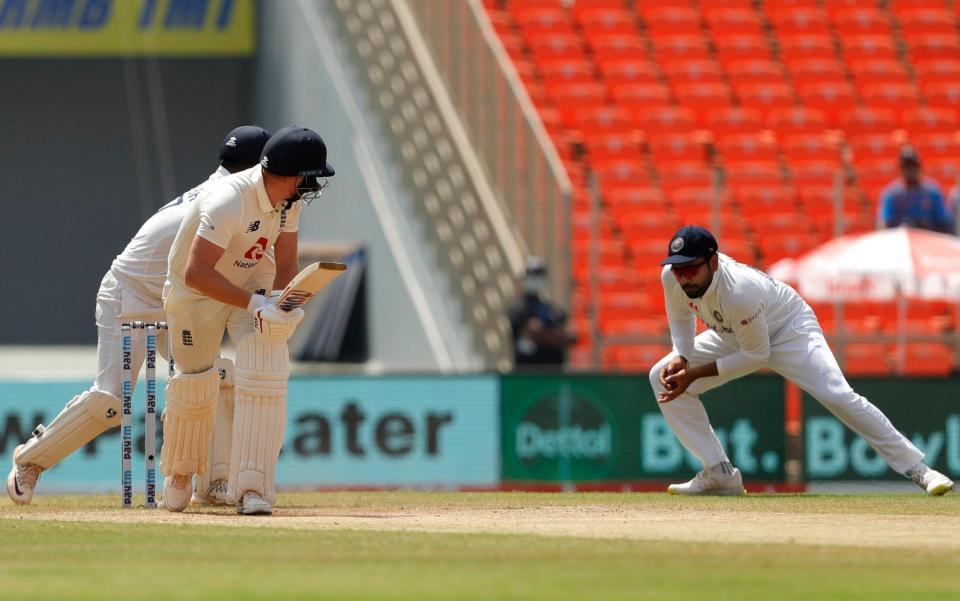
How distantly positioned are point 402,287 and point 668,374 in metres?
8.30

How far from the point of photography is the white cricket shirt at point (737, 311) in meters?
9.59

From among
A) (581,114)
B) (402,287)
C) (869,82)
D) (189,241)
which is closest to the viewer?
(189,241)

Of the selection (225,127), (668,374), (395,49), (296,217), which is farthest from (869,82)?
(296,217)

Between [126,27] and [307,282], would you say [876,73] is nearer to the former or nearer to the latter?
[126,27]

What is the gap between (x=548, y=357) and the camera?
15711 mm

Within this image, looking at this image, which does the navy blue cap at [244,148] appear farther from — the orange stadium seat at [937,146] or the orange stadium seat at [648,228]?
the orange stadium seat at [937,146]

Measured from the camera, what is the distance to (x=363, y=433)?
49.0 feet

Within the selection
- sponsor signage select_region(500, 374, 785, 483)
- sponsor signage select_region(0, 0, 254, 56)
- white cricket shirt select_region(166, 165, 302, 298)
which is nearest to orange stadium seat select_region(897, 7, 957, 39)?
sponsor signage select_region(0, 0, 254, 56)

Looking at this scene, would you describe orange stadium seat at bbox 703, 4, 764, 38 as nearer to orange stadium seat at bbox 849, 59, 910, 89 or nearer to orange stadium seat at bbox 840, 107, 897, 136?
orange stadium seat at bbox 849, 59, 910, 89

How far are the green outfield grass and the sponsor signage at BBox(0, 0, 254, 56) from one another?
15664mm

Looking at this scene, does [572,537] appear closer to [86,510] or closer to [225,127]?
[86,510]

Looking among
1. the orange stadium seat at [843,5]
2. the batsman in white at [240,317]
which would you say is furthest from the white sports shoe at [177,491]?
the orange stadium seat at [843,5]

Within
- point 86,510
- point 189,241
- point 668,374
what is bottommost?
point 86,510

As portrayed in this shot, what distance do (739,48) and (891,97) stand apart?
1.77 m
